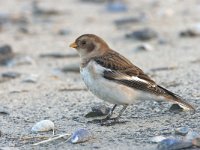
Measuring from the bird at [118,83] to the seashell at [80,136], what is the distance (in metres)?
0.62

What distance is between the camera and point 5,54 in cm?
953

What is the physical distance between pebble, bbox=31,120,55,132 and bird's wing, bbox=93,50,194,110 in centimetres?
64

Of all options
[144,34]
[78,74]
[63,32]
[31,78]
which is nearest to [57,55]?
[78,74]

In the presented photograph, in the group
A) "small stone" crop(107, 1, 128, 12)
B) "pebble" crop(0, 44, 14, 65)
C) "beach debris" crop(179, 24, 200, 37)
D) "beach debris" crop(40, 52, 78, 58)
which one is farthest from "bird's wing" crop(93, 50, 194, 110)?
"small stone" crop(107, 1, 128, 12)

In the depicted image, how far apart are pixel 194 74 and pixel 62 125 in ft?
7.66

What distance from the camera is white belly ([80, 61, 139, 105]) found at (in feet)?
20.0

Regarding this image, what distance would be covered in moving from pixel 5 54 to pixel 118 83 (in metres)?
3.66

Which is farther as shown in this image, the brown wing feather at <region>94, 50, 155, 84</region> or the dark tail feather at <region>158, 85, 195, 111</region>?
the brown wing feather at <region>94, 50, 155, 84</region>

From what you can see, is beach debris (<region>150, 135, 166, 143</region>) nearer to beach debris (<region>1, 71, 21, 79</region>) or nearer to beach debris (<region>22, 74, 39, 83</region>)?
beach debris (<region>22, 74, 39, 83</region>)

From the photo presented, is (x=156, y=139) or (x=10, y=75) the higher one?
(x=156, y=139)

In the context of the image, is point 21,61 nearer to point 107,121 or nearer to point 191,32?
point 191,32

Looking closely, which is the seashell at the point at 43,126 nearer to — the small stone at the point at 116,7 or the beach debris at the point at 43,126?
the beach debris at the point at 43,126

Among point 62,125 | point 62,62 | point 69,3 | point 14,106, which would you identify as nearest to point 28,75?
point 62,62

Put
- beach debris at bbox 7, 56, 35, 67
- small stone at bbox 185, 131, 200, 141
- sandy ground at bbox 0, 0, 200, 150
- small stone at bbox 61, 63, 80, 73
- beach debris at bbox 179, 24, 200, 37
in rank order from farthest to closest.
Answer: beach debris at bbox 179, 24, 200, 37
beach debris at bbox 7, 56, 35, 67
small stone at bbox 61, 63, 80, 73
sandy ground at bbox 0, 0, 200, 150
small stone at bbox 185, 131, 200, 141
